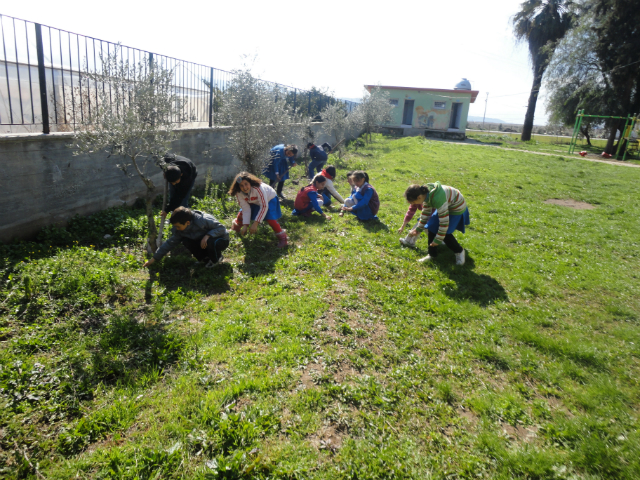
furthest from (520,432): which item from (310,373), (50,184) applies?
(50,184)

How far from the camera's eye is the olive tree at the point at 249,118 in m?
8.00

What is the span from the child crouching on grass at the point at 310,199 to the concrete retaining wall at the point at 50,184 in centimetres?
318

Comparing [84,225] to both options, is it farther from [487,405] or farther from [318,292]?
[487,405]

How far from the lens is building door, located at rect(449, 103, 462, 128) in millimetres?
37531

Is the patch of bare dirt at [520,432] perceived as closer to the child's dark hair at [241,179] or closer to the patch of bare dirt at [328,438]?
the patch of bare dirt at [328,438]

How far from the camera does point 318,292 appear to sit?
4.87 metres

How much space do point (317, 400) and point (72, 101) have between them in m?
6.19

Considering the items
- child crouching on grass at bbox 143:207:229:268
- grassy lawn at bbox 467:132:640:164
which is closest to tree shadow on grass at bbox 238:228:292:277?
child crouching on grass at bbox 143:207:229:268

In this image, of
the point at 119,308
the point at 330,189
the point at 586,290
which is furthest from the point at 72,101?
the point at 586,290

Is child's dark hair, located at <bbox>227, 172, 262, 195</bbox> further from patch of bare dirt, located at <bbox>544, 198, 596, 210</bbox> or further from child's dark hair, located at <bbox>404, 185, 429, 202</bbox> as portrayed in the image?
patch of bare dirt, located at <bbox>544, 198, 596, 210</bbox>

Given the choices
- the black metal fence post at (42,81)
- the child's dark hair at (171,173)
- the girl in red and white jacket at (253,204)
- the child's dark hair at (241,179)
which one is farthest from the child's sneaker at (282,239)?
the black metal fence post at (42,81)

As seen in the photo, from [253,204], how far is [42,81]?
12.1 ft

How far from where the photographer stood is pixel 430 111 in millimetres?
37531

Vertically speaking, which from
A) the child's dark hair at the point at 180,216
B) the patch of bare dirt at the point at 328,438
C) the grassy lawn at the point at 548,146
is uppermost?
the grassy lawn at the point at 548,146
